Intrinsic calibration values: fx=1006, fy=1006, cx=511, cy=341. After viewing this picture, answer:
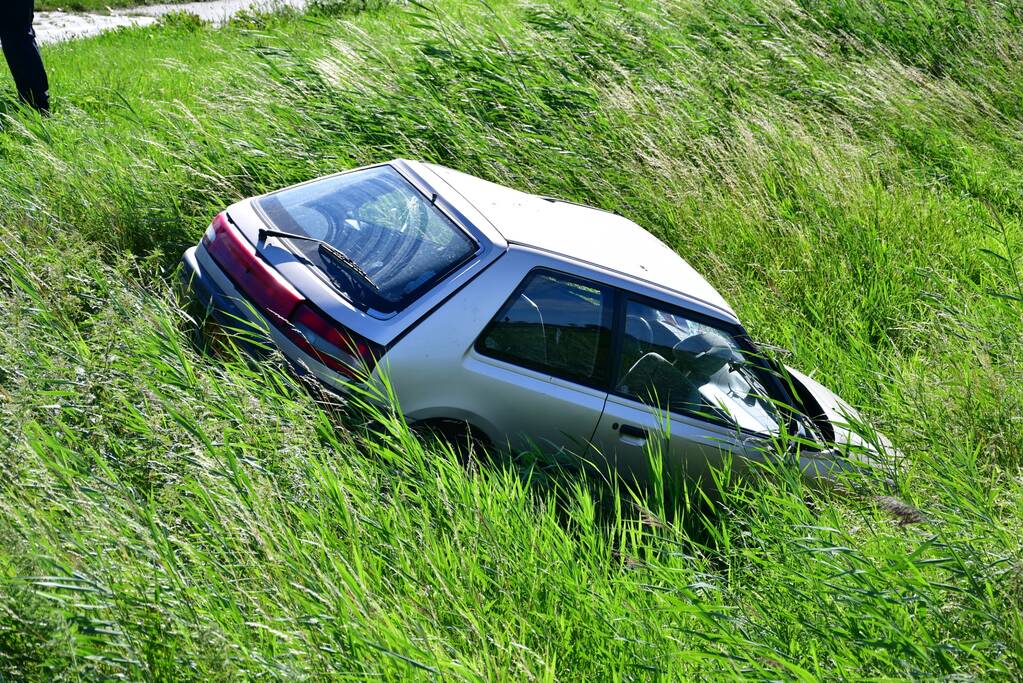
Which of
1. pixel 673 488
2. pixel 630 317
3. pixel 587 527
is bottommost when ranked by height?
pixel 673 488

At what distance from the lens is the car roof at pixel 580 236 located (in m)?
5.14

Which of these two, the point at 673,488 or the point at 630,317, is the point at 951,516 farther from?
the point at 630,317

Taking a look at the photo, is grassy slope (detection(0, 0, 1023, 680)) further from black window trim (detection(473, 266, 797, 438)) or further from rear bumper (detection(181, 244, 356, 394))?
black window trim (detection(473, 266, 797, 438))

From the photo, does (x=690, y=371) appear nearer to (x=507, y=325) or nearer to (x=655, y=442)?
(x=655, y=442)

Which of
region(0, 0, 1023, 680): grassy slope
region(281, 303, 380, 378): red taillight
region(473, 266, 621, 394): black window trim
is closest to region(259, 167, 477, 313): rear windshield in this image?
region(281, 303, 380, 378): red taillight

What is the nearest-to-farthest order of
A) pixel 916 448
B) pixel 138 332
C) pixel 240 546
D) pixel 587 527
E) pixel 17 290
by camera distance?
pixel 240 546 < pixel 587 527 < pixel 138 332 < pixel 17 290 < pixel 916 448

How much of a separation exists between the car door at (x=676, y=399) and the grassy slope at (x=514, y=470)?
0.31m

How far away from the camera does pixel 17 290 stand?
16.6ft

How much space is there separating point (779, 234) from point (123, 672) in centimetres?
636

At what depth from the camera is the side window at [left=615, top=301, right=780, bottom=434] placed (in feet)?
16.6

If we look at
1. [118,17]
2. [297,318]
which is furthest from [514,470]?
[118,17]

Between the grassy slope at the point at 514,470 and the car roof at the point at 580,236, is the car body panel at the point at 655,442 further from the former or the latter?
the car roof at the point at 580,236

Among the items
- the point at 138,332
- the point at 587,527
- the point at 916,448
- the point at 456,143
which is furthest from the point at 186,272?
the point at 916,448

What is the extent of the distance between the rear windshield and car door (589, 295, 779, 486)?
0.99 m
